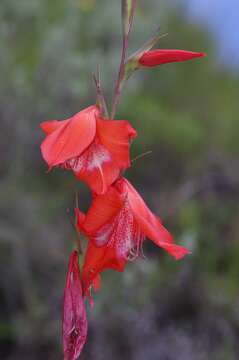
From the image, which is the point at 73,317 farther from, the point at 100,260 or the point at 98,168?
the point at 98,168

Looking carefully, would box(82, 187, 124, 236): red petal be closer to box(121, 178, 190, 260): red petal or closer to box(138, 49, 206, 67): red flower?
box(121, 178, 190, 260): red petal

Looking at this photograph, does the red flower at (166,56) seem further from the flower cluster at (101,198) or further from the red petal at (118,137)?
the red petal at (118,137)

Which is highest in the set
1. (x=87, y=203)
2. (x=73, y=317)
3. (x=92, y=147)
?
(x=92, y=147)

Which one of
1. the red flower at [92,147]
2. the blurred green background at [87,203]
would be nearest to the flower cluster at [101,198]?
the red flower at [92,147]

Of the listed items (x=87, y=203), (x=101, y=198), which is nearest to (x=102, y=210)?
(x=101, y=198)

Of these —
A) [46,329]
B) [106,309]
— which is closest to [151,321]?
[106,309]

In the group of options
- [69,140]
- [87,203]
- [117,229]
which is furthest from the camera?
[87,203]
